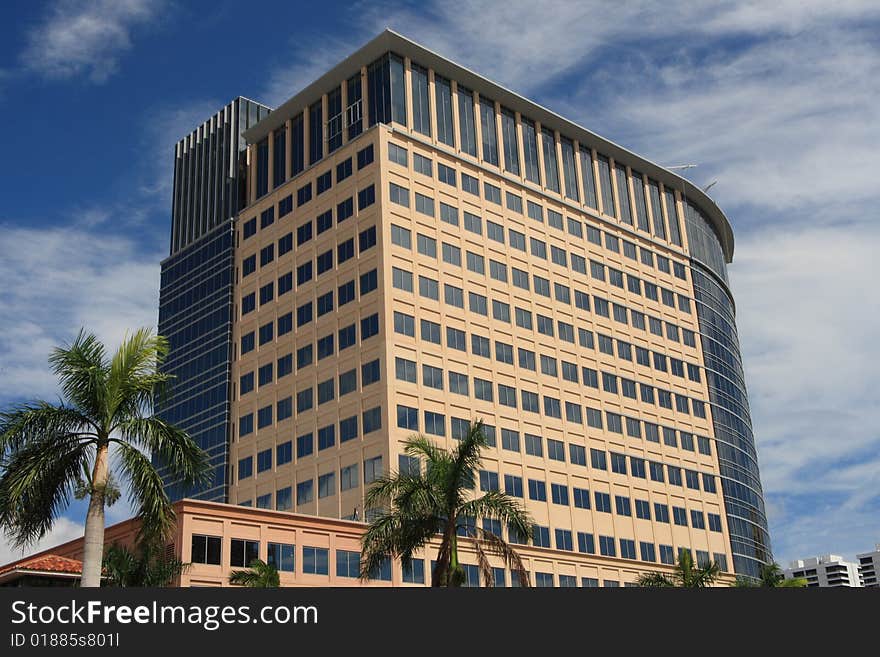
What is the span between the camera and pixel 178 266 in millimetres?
105250

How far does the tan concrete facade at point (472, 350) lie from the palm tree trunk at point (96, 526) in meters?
43.5

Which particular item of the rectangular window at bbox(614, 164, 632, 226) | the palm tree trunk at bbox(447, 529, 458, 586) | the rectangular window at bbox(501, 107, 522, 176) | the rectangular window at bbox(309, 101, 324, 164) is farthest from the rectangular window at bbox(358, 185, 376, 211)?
the palm tree trunk at bbox(447, 529, 458, 586)

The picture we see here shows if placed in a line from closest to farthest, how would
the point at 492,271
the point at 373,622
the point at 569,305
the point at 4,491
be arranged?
1. the point at 373,622
2. the point at 4,491
3. the point at 492,271
4. the point at 569,305

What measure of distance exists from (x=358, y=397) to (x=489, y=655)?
186 feet

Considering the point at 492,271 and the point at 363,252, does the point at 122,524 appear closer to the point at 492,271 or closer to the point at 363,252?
the point at 363,252

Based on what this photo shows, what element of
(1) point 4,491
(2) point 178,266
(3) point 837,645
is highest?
(2) point 178,266

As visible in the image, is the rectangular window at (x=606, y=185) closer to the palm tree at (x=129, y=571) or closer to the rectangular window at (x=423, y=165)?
the rectangular window at (x=423, y=165)

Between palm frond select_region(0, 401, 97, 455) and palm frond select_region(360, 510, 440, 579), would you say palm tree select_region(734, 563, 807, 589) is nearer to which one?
palm frond select_region(360, 510, 440, 579)

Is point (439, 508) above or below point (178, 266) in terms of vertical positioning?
below

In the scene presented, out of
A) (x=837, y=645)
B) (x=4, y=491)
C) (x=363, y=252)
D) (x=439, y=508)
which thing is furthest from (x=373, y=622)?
(x=363, y=252)

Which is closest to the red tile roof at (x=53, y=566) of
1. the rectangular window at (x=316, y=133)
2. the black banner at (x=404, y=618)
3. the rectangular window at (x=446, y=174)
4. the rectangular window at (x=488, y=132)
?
the black banner at (x=404, y=618)

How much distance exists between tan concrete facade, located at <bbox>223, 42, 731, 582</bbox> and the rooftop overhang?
50.1 inches

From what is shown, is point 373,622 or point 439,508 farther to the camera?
point 439,508

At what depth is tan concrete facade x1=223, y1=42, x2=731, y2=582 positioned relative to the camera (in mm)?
78500
